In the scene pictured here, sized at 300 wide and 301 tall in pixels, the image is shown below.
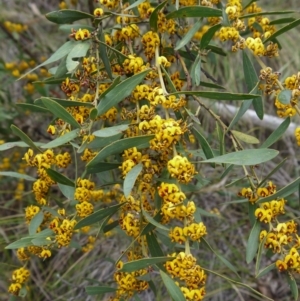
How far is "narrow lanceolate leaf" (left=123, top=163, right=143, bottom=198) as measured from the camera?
0.76 meters

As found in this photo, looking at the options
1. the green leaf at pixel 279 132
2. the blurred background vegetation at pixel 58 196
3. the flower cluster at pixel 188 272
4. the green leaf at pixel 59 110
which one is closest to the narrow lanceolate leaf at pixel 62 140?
the green leaf at pixel 59 110

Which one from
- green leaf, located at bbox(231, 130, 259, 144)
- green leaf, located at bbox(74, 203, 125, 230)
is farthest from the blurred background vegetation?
green leaf, located at bbox(74, 203, 125, 230)

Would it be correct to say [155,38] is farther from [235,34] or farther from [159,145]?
[159,145]

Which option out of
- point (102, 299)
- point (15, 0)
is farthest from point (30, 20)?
point (102, 299)

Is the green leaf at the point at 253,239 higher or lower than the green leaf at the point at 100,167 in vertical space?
lower

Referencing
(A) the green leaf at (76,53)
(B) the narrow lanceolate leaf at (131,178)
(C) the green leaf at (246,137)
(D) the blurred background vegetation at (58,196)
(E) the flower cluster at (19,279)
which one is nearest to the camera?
(B) the narrow lanceolate leaf at (131,178)

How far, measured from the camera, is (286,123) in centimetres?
94

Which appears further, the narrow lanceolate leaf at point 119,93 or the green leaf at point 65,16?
the green leaf at point 65,16

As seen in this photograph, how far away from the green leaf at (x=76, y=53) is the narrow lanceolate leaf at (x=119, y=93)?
8 centimetres

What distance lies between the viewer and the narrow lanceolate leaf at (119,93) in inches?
33.0

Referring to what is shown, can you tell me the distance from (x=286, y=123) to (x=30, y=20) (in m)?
1.71

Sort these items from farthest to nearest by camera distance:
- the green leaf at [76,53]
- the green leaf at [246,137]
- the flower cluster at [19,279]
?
the flower cluster at [19,279] < the green leaf at [246,137] < the green leaf at [76,53]

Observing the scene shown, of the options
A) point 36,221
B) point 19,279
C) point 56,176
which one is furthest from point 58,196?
point 56,176

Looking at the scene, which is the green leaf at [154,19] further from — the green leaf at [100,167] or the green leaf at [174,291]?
the green leaf at [174,291]
